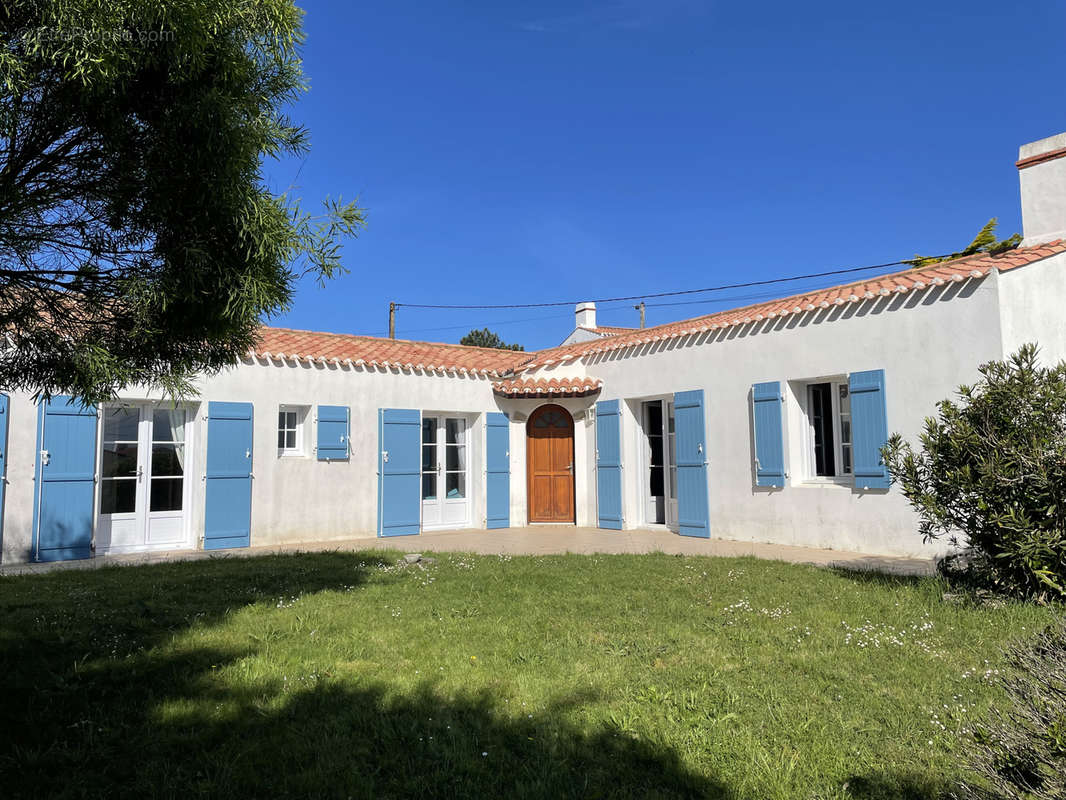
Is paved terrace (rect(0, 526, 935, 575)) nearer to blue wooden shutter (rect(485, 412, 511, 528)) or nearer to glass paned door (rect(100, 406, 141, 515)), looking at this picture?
blue wooden shutter (rect(485, 412, 511, 528))

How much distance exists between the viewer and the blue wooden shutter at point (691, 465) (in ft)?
33.0

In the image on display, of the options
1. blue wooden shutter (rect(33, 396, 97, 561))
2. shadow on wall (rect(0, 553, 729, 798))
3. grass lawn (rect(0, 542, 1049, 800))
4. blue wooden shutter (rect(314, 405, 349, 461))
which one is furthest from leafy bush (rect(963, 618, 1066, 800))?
blue wooden shutter (rect(314, 405, 349, 461))

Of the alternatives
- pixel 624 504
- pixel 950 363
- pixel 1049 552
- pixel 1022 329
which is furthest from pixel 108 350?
pixel 624 504

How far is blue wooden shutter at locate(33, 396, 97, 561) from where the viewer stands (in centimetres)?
811

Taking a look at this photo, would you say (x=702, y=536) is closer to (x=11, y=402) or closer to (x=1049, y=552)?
(x=1049, y=552)

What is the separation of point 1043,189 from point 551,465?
7757 millimetres

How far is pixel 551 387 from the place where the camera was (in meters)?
11.8

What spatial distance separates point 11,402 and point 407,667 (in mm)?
6770

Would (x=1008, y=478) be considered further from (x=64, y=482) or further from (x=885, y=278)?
(x=64, y=482)

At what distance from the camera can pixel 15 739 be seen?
307cm

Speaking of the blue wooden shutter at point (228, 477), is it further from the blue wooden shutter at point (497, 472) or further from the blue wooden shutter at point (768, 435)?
the blue wooden shutter at point (768, 435)

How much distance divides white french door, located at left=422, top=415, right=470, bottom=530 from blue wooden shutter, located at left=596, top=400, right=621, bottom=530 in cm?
222

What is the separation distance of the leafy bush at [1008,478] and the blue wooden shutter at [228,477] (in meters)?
7.88

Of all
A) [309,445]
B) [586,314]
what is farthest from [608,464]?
[586,314]
